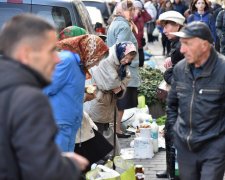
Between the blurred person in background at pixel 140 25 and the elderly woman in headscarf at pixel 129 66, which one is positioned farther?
the blurred person in background at pixel 140 25

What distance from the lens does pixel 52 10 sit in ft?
25.4

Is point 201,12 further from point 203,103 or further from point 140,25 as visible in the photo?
point 203,103

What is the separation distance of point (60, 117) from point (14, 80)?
208cm

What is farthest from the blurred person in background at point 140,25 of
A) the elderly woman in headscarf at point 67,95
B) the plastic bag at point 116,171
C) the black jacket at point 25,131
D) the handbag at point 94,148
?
the black jacket at point 25,131

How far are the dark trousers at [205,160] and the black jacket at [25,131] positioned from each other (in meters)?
2.04

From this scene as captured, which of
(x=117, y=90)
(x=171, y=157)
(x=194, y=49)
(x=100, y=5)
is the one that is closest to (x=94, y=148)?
(x=171, y=157)

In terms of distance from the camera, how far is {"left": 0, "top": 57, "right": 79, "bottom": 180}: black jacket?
2.38m

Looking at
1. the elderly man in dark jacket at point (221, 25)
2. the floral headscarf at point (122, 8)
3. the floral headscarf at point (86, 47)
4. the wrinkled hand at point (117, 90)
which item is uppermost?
the floral headscarf at point (122, 8)

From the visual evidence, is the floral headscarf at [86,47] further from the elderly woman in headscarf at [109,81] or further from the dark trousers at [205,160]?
the elderly woman in headscarf at [109,81]

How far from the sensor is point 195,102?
4.30 m

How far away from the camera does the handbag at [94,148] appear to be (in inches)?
224

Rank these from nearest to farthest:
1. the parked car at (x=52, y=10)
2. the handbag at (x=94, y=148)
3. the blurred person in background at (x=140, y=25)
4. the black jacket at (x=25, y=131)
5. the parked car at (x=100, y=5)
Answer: the black jacket at (x=25, y=131)
the handbag at (x=94, y=148)
the parked car at (x=52, y=10)
the blurred person in background at (x=140, y=25)
the parked car at (x=100, y=5)

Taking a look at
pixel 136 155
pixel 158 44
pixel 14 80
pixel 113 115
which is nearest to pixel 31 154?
pixel 14 80

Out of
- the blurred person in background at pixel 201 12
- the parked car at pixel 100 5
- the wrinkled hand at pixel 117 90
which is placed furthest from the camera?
the parked car at pixel 100 5
